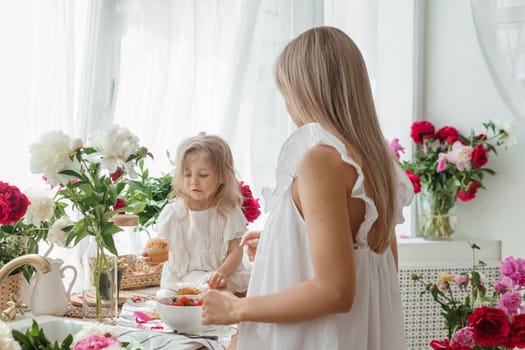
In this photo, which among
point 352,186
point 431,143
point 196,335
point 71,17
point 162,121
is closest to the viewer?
point 352,186

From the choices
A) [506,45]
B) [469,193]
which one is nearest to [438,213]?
[469,193]

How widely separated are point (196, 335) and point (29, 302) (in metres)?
0.49

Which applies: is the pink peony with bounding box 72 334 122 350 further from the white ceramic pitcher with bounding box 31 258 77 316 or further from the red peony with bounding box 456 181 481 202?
the red peony with bounding box 456 181 481 202

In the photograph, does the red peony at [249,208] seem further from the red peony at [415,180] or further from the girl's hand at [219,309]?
the girl's hand at [219,309]

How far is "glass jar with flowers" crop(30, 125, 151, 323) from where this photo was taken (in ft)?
6.10

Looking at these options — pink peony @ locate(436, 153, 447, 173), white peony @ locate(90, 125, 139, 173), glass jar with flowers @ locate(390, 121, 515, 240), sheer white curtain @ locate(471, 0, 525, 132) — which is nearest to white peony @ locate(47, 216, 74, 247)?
white peony @ locate(90, 125, 139, 173)

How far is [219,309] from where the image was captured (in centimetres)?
150

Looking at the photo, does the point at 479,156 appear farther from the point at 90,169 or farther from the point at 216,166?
the point at 90,169

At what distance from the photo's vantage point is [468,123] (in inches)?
149

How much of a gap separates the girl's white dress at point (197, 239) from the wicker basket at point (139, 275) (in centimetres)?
6

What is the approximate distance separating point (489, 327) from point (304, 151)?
Answer: 0.90 m

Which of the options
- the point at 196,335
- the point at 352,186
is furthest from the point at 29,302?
the point at 352,186

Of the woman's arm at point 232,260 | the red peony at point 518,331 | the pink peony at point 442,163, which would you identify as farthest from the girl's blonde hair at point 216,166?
the pink peony at point 442,163

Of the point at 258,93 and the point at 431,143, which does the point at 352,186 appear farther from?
the point at 431,143
